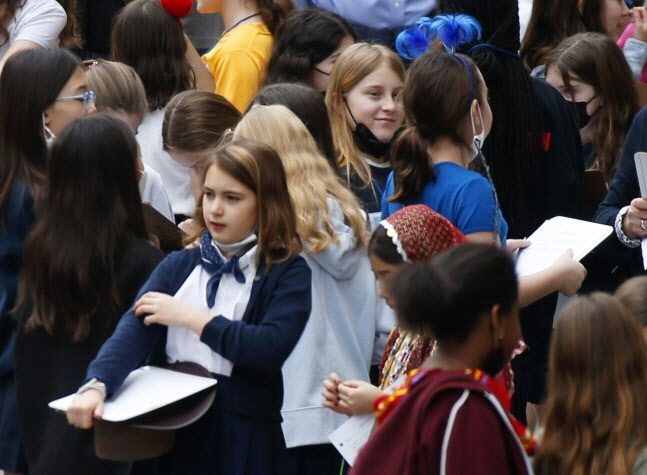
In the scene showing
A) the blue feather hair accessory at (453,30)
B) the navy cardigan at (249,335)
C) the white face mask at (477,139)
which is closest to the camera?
the navy cardigan at (249,335)

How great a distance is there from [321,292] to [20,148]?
127 cm

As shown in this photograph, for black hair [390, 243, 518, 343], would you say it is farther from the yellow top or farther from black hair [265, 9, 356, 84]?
the yellow top

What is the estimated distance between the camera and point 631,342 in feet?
8.87

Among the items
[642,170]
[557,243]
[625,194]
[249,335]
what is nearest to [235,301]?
[249,335]

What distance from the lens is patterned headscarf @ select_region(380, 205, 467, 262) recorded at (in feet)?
10.6

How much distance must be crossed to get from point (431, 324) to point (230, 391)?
3.54ft

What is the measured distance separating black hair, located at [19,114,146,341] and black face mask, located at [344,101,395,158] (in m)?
1.36

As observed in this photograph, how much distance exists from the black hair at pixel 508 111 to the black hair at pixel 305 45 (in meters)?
0.76

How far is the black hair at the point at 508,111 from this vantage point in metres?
4.88

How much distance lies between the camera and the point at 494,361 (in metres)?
2.75

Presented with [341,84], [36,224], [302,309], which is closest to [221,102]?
[341,84]

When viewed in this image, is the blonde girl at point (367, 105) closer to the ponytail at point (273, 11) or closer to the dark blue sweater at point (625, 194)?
the dark blue sweater at point (625, 194)

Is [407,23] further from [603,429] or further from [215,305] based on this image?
[603,429]

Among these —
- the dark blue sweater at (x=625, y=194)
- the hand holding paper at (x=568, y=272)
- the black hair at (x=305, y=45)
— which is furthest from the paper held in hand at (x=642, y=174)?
the black hair at (x=305, y=45)
